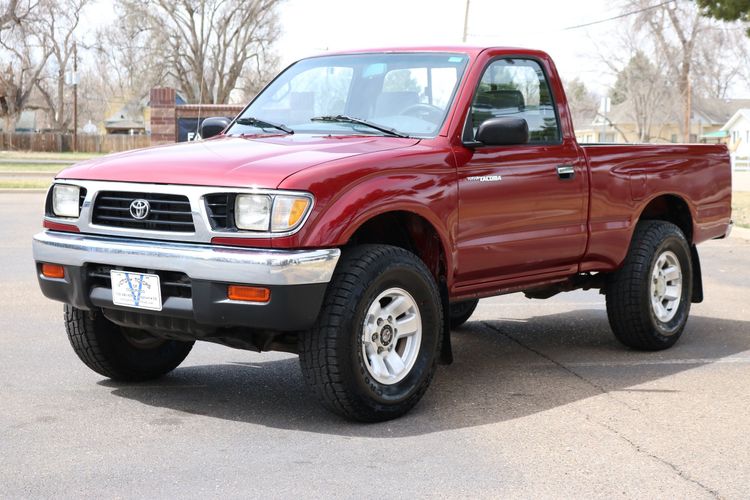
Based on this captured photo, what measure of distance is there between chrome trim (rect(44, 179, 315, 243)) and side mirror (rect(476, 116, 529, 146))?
1319 millimetres

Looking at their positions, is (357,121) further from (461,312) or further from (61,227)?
(461,312)

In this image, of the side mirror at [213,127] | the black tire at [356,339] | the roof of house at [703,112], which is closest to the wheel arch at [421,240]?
the black tire at [356,339]

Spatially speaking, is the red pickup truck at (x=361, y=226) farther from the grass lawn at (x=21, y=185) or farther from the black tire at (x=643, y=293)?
the grass lawn at (x=21, y=185)

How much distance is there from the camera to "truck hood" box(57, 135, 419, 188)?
504cm

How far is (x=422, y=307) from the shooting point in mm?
5566

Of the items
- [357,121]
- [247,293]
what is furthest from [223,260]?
[357,121]

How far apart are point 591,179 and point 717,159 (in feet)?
5.72

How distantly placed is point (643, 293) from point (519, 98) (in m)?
1.63

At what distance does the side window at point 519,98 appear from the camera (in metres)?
6.31

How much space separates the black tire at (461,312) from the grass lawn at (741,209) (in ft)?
34.7

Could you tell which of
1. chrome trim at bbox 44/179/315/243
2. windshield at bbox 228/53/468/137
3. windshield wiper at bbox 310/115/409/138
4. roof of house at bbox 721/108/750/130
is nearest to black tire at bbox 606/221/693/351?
windshield at bbox 228/53/468/137

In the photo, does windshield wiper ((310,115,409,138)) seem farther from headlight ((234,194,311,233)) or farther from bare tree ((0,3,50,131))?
bare tree ((0,3,50,131))

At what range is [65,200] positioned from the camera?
5617 millimetres

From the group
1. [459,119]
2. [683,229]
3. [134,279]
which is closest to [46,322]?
[134,279]
